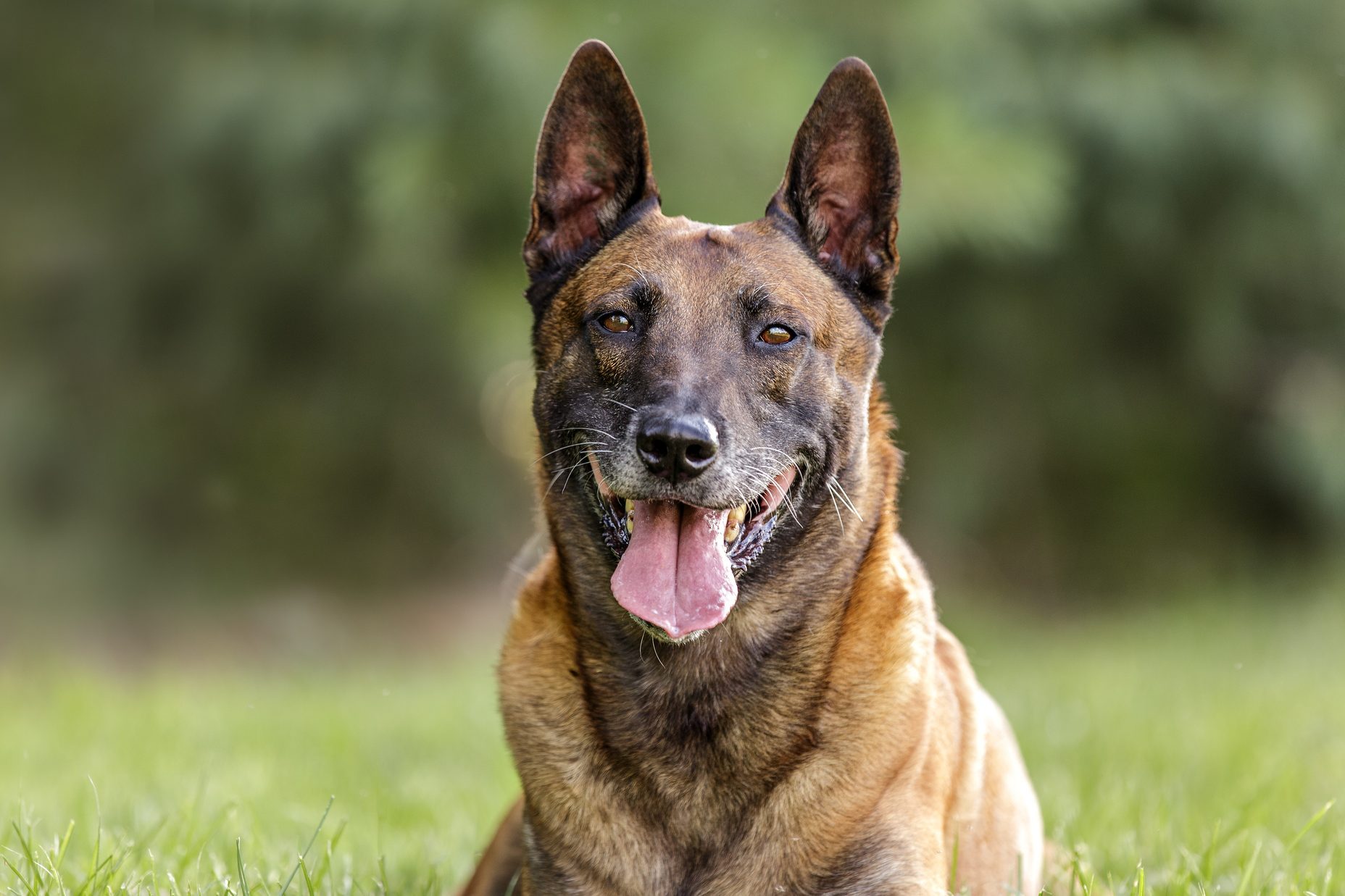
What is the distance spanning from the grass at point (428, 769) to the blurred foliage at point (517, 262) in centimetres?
184

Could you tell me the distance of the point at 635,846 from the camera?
3.01 m

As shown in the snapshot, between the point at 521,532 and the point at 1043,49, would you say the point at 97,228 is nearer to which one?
the point at 521,532

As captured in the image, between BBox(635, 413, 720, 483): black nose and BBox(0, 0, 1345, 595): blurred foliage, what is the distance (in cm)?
345

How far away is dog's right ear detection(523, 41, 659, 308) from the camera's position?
3492mm

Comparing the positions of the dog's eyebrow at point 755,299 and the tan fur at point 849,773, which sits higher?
the dog's eyebrow at point 755,299

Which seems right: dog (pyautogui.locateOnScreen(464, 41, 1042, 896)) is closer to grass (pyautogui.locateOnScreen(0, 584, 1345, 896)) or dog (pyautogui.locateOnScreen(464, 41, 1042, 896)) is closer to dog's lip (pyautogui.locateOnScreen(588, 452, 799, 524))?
dog's lip (pyautogui.locateOnScreen(588, 452, 799, 524))

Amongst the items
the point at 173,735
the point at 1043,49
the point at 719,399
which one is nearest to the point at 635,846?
the point at 719,399

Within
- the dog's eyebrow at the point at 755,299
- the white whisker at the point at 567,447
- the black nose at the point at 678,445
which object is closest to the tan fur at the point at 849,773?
the white whisker at the point at 567,447

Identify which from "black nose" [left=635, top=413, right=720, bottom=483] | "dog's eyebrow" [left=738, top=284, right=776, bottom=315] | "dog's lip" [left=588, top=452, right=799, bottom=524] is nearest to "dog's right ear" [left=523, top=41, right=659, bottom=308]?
"dog's eyebrow" [left=738, top=284, right=776, bottom=315]

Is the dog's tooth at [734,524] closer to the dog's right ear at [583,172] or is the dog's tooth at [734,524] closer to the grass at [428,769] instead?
the dog's right ear at [583,172]

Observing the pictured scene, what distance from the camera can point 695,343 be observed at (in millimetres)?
3172

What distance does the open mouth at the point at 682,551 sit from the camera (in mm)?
2967

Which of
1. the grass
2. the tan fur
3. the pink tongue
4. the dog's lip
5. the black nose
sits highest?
the black nose

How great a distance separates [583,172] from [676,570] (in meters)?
1.23
